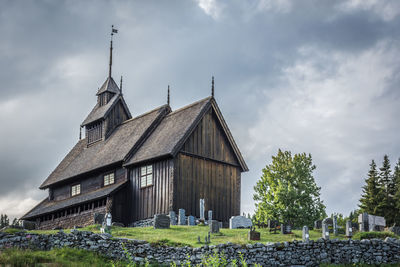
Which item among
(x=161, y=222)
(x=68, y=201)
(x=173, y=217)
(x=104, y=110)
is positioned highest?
(x=104, y=110)

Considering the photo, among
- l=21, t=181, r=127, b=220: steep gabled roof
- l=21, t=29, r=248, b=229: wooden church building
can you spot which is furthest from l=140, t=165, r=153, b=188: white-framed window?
l=21, t=181, r=127, b=220: steep gabled roof

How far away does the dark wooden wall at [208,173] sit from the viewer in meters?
37.6

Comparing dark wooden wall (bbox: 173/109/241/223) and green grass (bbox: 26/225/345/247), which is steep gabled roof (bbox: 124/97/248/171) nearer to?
dark wooden wall (bbox: 173/109/241/223)

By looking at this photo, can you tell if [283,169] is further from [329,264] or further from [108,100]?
[329,264]

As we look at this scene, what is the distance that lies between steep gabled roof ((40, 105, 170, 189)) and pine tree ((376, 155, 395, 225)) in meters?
19.4

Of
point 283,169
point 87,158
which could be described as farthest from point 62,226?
point 283,169

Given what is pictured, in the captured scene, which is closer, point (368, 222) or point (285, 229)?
point (285, 229)

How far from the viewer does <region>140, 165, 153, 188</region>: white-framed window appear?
38562 millimetres

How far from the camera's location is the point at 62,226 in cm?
4366

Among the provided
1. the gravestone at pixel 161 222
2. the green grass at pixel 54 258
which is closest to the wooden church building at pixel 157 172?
the gravestone at pixel 161 222

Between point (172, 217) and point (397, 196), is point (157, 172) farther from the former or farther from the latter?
point (397, 196)

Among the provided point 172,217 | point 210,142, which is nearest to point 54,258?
point 172,217

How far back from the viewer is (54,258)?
23594 mm

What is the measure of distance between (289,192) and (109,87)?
1914cm
